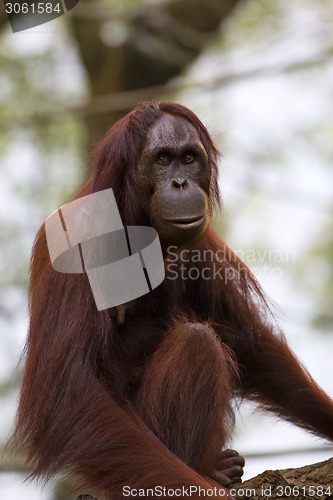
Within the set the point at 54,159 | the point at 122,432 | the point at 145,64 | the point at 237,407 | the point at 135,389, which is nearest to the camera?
the point at 122,432

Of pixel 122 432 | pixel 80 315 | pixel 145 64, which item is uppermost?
pixel 145 64

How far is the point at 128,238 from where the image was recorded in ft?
19.4

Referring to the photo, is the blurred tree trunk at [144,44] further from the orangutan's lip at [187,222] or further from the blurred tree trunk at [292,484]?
the blurred tree trunk at [292,484]

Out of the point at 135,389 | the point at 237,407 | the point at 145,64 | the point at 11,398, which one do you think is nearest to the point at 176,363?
the point at 135,389

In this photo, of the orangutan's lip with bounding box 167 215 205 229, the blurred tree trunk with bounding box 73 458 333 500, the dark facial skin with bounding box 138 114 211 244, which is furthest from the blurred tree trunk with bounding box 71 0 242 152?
the blurred tree trunk with bounding box 73 458 333 500

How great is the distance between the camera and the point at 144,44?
497 inches

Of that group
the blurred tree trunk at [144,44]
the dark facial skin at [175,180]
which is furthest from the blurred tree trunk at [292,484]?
the blurred tree trunk at [144,44]

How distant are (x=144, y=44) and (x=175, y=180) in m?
7.27

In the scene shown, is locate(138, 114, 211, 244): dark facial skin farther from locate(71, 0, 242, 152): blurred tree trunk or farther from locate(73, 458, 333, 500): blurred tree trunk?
locate(71, 0, 242, 152): blurred tree trunk

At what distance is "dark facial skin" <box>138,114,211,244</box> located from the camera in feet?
18.8

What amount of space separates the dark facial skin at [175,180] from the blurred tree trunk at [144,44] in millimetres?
6215

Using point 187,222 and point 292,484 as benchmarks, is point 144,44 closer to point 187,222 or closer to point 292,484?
point 187,222

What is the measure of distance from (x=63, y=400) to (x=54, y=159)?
28.0 ft

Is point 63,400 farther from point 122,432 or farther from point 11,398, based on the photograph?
point 11,398
